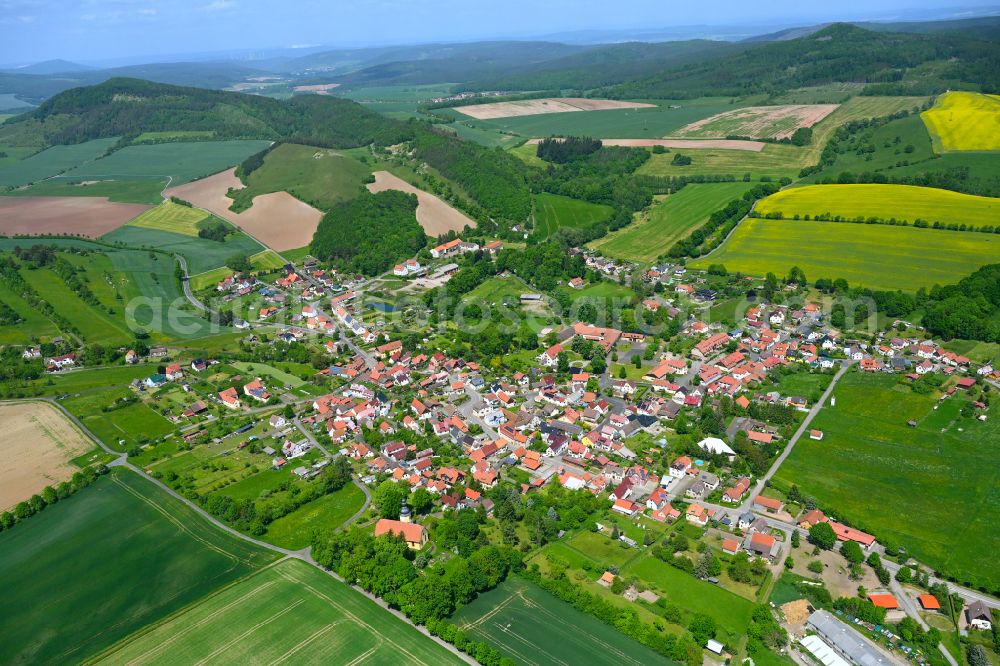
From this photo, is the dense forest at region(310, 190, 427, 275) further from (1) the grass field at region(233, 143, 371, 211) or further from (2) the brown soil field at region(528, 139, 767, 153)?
(2) the brown soil field at region(528, 139, 767, 153)

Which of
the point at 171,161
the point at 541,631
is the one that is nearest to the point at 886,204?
the point at 541,631

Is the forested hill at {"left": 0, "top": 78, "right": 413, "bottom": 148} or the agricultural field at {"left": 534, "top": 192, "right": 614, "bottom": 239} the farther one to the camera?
the forested hill at {"left": 0, "top": 78, "right": 413, "bottom": 148}

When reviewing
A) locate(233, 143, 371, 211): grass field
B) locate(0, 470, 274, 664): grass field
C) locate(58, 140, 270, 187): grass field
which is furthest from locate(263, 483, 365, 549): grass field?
locate(58, 140, 270, 187): grass field

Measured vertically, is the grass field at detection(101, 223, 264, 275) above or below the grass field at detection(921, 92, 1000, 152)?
below

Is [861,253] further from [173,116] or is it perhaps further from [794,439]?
[173,116]

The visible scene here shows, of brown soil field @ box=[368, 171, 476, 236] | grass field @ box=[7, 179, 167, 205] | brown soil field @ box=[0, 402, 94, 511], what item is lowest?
brown soil field @ box=[0, 402, 94, 511]

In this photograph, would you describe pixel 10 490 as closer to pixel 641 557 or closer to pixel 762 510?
pixel 641 557

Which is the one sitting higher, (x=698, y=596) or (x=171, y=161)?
(x=171, y=161)
